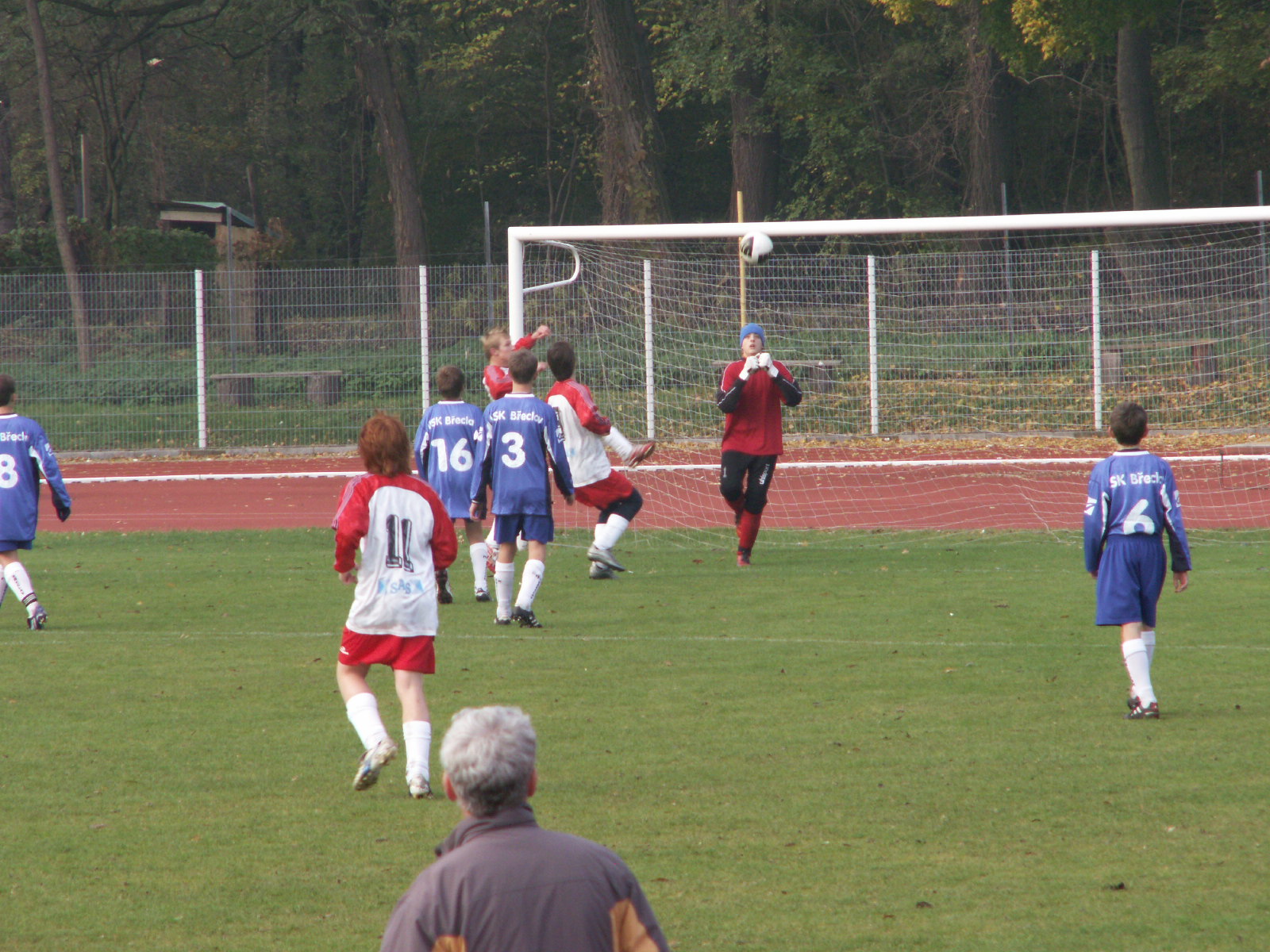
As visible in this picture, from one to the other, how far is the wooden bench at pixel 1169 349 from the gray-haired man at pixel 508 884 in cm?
1452

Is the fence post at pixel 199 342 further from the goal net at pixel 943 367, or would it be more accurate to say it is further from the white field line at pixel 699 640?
the white field line at pixel 699 640

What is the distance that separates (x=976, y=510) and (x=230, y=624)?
27.1ft

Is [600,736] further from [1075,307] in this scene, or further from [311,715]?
[1075,307]

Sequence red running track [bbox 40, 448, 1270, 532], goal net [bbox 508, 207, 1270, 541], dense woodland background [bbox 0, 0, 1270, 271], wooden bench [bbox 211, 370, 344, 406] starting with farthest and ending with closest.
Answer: dense woodland background [bbox 0, 0, 1270, 271] → wooden bench [bbox 211, 370, 344, 406] → goal net [bbox 508, 207, 1270, 541] → red running track [bbox 40, 448, 1270, 532]

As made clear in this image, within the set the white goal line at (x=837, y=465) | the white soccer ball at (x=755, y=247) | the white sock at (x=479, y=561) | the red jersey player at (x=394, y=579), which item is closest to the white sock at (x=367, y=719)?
the red jersey player at (x=394, y=579)

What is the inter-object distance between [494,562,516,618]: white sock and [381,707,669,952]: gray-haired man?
6.68 meters

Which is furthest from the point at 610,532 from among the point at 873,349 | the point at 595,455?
the point at 873,349

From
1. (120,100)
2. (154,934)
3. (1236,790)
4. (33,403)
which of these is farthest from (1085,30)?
(120,100)

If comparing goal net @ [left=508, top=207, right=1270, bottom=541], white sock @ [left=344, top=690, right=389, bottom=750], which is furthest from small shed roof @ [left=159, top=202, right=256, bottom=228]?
white sock @ [left=344, top=690, right=389, bottom=750]

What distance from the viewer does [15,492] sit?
917 centimetres

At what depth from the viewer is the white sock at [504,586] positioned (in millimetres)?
9172

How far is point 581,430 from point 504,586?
6.51ft

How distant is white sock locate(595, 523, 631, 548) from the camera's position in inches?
433

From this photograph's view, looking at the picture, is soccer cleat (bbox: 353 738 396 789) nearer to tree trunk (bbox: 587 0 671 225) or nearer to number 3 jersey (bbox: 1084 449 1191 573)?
number 3 jersey (bbox: 1084 449 1191 573)
